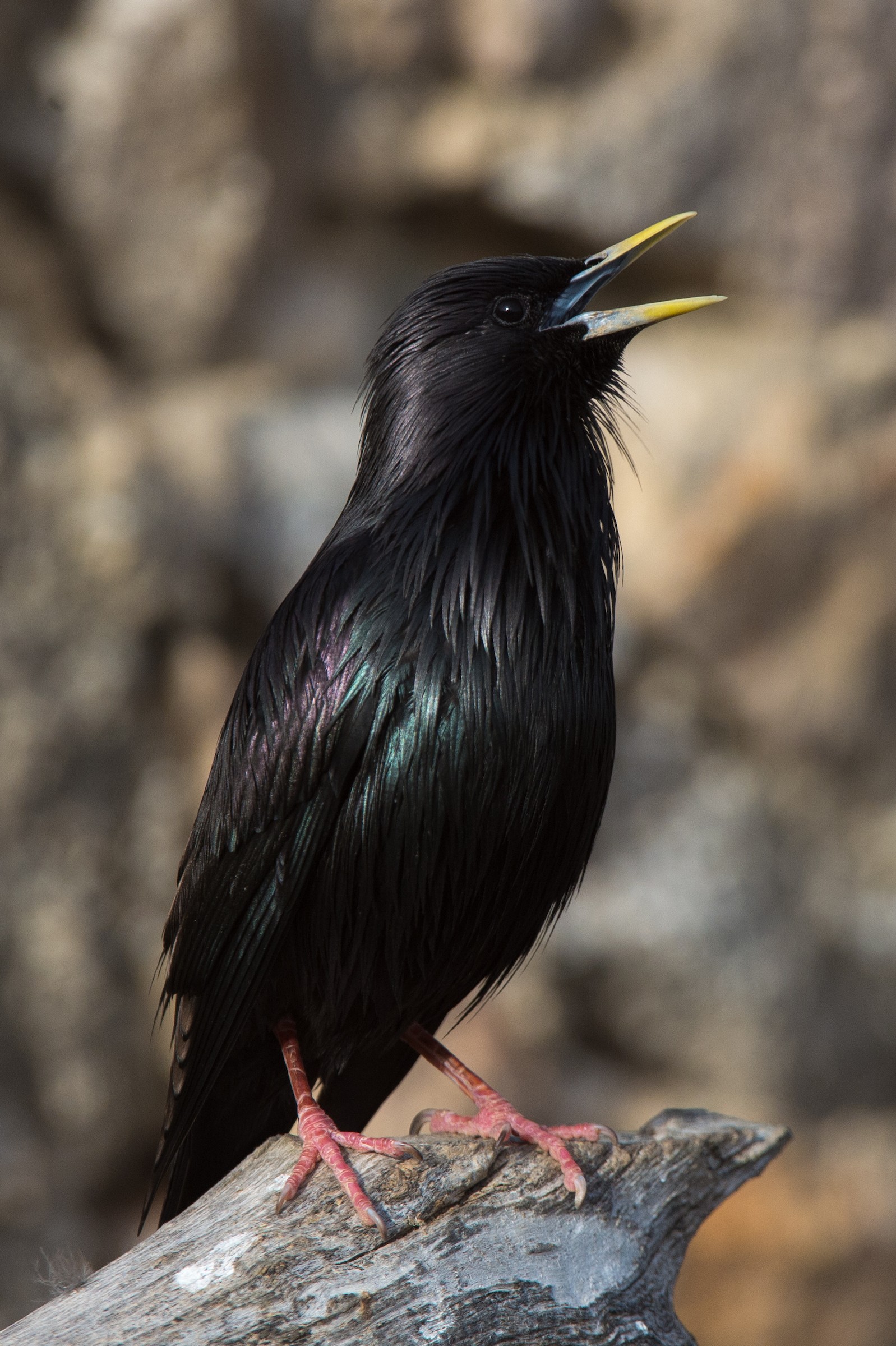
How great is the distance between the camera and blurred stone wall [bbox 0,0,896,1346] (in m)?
5.47

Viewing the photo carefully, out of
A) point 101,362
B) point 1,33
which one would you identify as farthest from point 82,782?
point 1,33

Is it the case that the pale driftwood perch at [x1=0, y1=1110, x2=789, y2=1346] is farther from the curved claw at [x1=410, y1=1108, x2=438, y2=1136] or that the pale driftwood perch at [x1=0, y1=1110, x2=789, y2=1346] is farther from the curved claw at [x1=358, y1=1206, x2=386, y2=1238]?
the curved claw at [x1=410, y1=1108, x2=438, y2=1136]

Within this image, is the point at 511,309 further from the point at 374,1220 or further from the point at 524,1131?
the point at 374,1220

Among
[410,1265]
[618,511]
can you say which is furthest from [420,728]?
[618,511]

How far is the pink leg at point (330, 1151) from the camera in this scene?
230 centimetres

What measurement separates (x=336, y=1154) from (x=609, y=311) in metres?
1.73

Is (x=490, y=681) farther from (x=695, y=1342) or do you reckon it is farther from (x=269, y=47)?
(x=269, y=47)

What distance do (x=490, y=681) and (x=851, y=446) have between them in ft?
12.6

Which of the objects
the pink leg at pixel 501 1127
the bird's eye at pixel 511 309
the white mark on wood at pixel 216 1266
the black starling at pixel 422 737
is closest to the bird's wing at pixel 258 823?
the black starling at pixel 422 737

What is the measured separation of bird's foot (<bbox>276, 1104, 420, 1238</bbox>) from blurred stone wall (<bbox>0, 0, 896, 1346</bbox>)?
328 cm

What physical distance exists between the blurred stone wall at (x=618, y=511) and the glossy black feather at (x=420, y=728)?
2.92m

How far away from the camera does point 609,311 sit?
8.63 feet

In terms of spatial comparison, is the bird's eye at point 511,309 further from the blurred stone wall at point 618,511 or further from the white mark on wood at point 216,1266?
the blurred stone wall at point 618,511

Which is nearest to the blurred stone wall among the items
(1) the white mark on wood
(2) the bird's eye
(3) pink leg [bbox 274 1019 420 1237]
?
(2) the bird's eye
